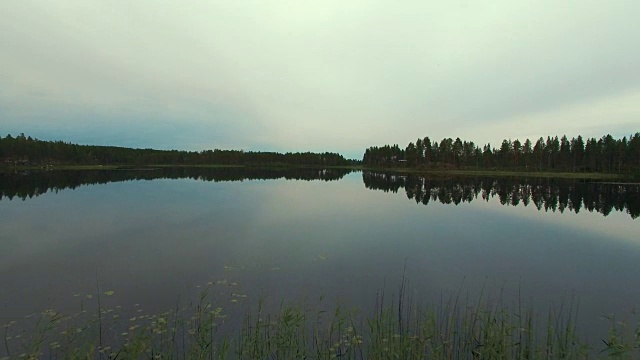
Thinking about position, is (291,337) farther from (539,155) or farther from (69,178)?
(539,155)

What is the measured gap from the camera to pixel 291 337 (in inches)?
309

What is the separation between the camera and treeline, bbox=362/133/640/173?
10251cm

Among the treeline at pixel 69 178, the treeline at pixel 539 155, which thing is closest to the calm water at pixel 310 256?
the treeline at pixel 69 178

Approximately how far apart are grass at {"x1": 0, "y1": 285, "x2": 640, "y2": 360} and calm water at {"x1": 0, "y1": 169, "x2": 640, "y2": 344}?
0.96 meters

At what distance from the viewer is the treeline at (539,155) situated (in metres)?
103

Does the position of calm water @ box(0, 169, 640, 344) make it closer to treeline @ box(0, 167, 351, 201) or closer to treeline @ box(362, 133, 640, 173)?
treeline @ box(0, 167, 351, 201)

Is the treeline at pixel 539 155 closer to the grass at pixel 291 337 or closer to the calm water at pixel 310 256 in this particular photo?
the calm water at pixel 310 256

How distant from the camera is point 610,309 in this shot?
10797 mm

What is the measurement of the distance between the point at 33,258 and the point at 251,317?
43.9 ft

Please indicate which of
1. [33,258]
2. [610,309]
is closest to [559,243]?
[610,309]

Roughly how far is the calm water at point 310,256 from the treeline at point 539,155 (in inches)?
3740

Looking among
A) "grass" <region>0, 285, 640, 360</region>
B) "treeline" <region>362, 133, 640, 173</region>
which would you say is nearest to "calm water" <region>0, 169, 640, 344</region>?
"grass" <region>0, 285, 640, 360</region>

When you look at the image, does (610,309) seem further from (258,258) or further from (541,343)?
(258,258)

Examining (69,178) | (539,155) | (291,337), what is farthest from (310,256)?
(539,155)
